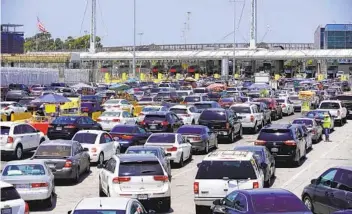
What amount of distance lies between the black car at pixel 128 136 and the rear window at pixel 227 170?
41.5 ft

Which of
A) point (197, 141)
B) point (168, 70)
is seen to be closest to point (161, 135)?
point (197, 141)

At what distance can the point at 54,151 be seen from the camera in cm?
2156

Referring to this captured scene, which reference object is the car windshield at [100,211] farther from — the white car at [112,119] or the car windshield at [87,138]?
the white car at [112,119]

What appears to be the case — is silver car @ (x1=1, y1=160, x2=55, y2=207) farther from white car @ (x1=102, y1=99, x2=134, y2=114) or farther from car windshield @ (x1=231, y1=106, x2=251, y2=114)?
white car @ (x1=102, y1=99, x2=134, y2=114)

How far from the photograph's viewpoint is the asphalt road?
18750 mm

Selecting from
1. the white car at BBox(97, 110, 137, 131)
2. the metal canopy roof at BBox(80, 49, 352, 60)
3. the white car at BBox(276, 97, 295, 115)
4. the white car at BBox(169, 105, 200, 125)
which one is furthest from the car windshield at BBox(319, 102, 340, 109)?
the metal canopy roof at BBox(80, 49, 352, 60)

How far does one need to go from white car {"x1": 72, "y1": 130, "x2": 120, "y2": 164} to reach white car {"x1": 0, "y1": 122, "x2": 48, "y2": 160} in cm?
242

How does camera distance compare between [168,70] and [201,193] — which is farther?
[168,70]

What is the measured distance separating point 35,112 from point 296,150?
73.5ft

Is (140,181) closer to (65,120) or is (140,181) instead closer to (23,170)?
(23,170)

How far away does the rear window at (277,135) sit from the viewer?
26.0 metres

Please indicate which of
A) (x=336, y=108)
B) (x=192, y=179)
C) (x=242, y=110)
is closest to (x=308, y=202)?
(x=192, y=179)

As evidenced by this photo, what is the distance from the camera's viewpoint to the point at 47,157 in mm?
21344

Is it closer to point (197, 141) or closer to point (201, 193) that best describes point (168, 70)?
point (197, 141)
